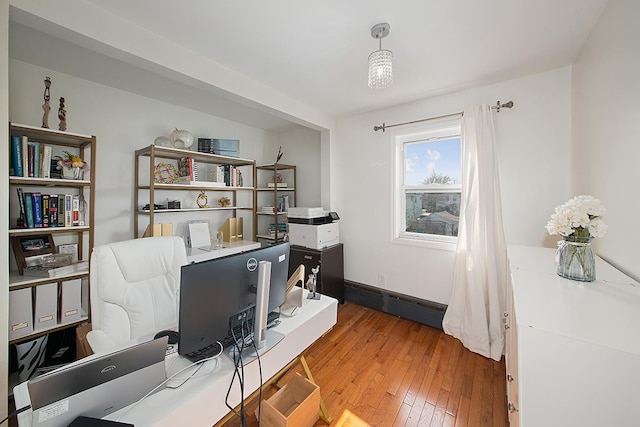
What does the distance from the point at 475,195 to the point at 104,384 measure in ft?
8.73

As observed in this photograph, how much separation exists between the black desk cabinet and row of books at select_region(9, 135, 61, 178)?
226cm

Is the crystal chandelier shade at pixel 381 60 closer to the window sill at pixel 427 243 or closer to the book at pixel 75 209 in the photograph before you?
the window sill at pixel 427 243

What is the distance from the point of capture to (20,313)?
1591 mm

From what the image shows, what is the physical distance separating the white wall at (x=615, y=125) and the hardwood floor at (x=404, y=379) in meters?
1.19

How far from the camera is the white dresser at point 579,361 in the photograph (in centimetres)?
65

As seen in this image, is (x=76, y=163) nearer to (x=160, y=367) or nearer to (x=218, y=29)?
(x=218, y=29)

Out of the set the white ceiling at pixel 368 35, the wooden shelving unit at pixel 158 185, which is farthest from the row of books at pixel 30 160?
the white ceiling at pixel 368 35

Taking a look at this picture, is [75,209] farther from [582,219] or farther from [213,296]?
[582,219]

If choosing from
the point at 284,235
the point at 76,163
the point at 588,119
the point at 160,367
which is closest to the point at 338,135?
the point at 284,235

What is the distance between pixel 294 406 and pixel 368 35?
2379 mm

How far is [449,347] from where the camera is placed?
225cm

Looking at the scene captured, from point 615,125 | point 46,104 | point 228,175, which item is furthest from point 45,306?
point 615,125

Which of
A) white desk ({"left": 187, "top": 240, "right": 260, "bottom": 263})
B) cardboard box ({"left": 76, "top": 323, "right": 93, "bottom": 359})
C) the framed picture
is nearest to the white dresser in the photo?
cardboard box ({"left": 76, "top": 323, "right": 93, "bottom": 359})

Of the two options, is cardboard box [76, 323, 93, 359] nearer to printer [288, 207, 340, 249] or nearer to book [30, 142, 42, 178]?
book [30, 142, 42, 178]
